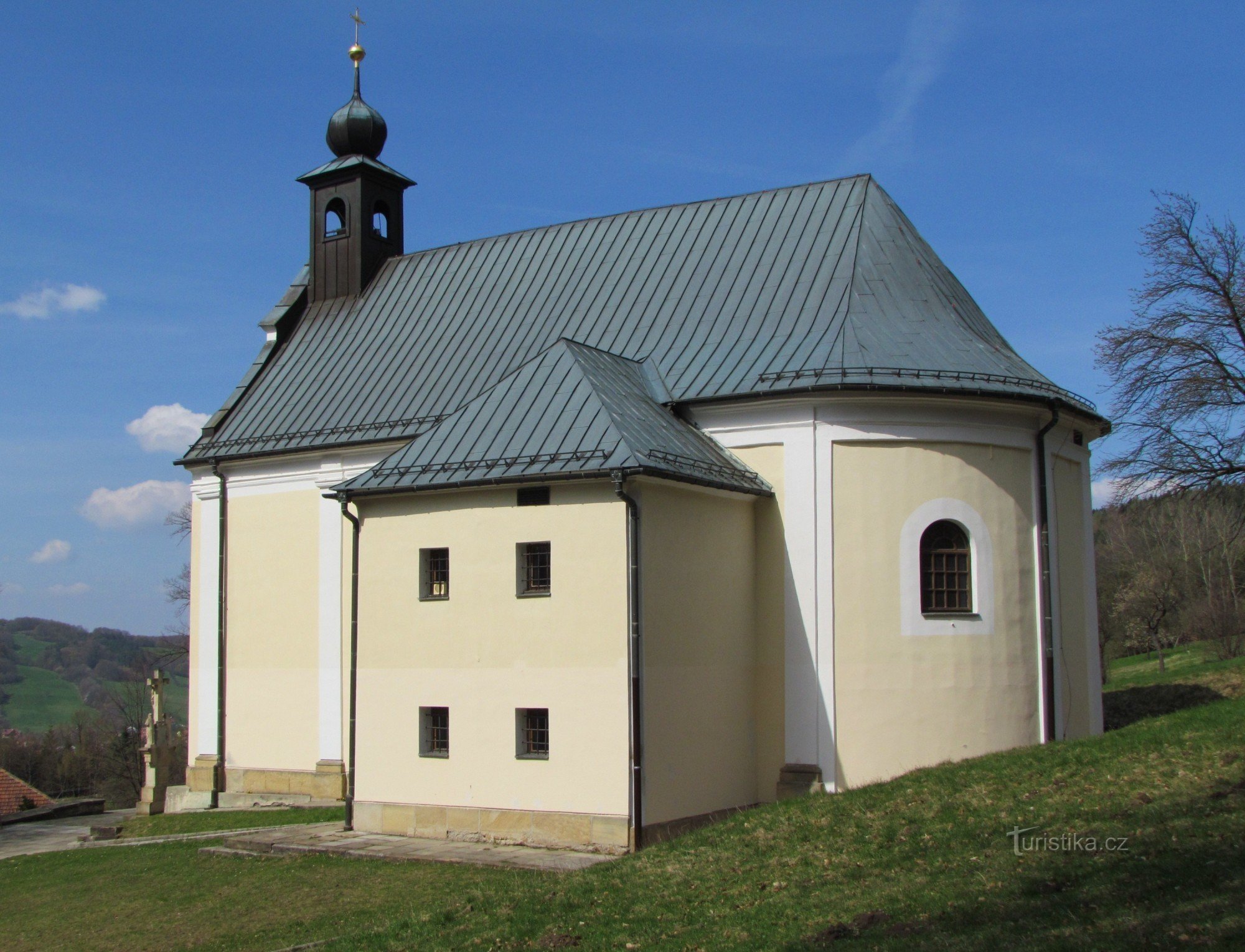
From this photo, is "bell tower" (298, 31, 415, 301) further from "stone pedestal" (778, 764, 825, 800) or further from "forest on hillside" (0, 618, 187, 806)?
"stone pedestal" (778, 764, 825, 800)

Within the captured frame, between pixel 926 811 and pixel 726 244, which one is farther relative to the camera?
pixel 726 244

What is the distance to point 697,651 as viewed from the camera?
17.3m

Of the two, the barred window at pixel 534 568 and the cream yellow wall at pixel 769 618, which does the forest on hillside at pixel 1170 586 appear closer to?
A: the cream yellow wall at pixel 769 618

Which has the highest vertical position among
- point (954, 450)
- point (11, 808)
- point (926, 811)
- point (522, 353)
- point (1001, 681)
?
point (522, 353)

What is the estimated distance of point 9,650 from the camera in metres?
142

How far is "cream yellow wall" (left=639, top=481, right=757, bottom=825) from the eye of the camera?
1628cm

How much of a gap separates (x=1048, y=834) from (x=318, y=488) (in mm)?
15961

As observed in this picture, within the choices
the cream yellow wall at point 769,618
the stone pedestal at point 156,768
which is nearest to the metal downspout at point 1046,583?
the cream yellow wall at point 769,618

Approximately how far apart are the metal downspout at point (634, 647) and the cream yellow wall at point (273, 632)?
9775 mm

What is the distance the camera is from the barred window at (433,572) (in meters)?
18.0

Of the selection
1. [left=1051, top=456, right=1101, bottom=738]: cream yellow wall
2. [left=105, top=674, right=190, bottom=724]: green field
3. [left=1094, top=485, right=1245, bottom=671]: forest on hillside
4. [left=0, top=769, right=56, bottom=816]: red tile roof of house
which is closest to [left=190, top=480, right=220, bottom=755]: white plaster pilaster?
[left=1051, top=456, right=1101, bottom=738]: cream yellow wall

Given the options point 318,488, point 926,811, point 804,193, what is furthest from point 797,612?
point 318,488

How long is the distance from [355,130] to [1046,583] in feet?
63.5

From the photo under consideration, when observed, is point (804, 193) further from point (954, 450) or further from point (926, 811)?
point (926, 811)
